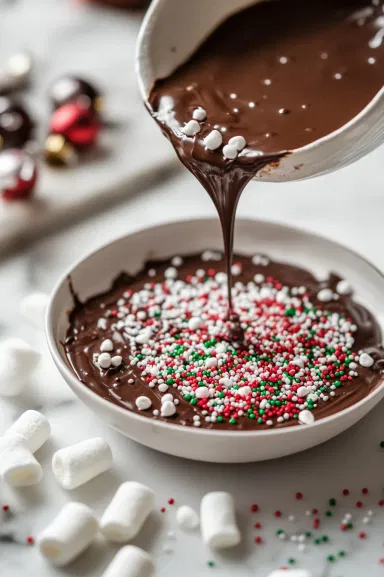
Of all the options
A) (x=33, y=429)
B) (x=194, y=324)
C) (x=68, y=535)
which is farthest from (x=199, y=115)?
(x=68, y=535)

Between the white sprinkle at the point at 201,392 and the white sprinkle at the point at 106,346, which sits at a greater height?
the white sprinkle at the point at 201,392

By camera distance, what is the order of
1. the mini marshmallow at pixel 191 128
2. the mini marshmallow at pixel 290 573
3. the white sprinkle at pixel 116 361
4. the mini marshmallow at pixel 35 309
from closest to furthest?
the mini marshmallow at pixel 290 573 < the mini marshmallow at pixel 191 128 < the white sprinkle at pixel 116 361 < the mini marshmallow at pixel 35 309

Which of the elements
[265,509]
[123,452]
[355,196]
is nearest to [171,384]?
[123,452]

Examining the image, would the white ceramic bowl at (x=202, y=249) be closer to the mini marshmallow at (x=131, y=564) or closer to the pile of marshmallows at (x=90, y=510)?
the pile of marshmallows at (x=90, y=510)

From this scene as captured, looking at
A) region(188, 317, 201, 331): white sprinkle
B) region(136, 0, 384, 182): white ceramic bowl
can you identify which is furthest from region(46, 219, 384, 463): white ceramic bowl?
region(136, 0, 384, 182): white ceramic bowl

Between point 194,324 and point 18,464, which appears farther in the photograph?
point 194,324

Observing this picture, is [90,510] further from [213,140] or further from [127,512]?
[213,140]

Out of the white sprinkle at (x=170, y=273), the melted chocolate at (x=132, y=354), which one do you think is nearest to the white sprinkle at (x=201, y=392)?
the melted chocolate at (x=132, y=354)
